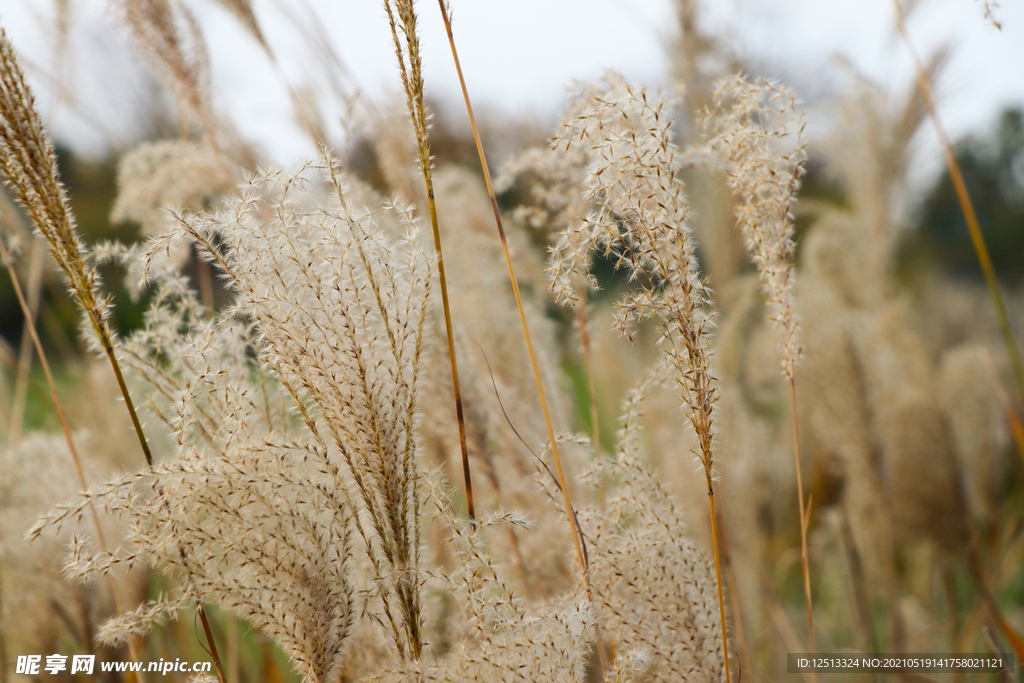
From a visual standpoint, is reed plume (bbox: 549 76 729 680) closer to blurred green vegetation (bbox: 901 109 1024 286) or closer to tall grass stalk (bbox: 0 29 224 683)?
tall grass stalk (bbox: 0 29 224 683)

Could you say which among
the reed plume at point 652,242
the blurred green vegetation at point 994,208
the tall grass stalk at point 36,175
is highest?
the blurred green vegetation at point 994,208

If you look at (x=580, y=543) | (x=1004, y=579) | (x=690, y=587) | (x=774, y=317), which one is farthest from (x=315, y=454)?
(x=1004, y=579)

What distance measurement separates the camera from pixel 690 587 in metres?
0.73

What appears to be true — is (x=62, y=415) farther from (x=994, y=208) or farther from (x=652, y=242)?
(x=994, y=208)

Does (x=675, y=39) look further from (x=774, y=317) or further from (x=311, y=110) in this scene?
(x=774, y=317)

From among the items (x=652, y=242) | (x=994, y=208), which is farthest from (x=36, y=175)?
(x=994, y=208)

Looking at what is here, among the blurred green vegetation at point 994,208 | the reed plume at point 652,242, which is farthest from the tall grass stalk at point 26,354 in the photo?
the blurred green vegetation at point 994,208

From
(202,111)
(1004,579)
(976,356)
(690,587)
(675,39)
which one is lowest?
(1004,579)

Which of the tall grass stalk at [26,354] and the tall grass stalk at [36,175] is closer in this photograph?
the tall grass stalk at [36,175]

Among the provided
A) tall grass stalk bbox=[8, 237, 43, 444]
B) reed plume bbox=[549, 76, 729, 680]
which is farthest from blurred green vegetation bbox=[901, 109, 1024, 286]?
tall grass stalk bbox=[8, 237, 43, 444]

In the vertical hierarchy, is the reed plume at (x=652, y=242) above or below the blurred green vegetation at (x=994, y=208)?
below

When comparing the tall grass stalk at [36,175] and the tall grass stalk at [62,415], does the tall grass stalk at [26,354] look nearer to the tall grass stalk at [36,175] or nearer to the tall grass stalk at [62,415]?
the tall grass stalk at [62,415]

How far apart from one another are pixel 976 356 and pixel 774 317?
1.94 meters

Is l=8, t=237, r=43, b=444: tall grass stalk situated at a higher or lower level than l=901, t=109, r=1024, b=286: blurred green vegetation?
lower
